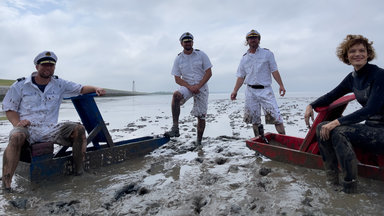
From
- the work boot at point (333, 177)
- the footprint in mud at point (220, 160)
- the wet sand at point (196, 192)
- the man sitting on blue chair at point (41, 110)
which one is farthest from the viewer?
the footprint in mud at point (220, 160)

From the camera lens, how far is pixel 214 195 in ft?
12.0

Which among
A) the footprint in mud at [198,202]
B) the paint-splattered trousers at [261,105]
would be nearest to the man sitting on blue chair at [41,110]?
the footprint in mud at [198,202]

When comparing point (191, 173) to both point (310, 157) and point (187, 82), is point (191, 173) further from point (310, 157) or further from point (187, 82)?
point (187, 82)

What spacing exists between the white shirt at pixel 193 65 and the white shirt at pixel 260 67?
3.80 ft

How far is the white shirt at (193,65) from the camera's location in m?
7.14

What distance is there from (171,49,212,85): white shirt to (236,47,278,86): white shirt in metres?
1.16

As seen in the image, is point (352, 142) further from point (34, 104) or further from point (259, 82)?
point (34, 104)

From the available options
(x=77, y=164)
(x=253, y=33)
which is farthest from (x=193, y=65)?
(x=77, y=164)

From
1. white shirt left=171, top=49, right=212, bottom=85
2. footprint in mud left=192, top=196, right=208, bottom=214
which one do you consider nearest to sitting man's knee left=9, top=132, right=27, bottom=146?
footprint in mud left=192, top=196, right=208, bottom=214

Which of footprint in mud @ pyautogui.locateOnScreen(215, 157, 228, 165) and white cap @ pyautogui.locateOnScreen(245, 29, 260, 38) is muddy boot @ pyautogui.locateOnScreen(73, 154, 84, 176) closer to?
footprint in mud @ pyautogui.locateOnScreen(215, 157, 228, 165)

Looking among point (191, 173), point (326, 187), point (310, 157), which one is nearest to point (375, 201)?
point (326, 187)

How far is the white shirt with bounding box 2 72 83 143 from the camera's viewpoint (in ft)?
14.5

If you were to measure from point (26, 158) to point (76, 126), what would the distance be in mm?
1040

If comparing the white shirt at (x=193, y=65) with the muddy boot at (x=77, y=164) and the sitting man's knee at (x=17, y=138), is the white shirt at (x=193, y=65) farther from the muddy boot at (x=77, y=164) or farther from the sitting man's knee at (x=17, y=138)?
the sitting man's knee at (x=17, y=138)
